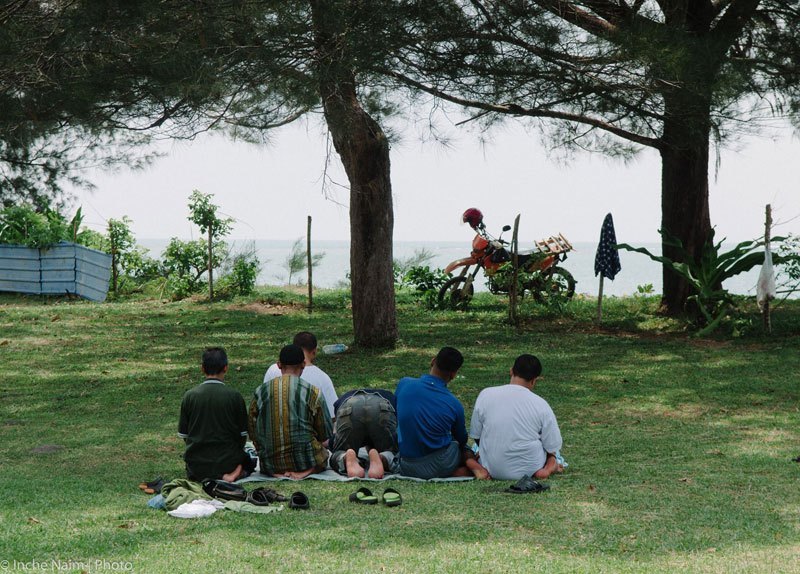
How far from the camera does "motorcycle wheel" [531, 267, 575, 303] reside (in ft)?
46.6

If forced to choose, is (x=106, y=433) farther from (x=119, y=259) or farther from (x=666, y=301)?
(x=119, y=259)

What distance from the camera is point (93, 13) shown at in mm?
7871

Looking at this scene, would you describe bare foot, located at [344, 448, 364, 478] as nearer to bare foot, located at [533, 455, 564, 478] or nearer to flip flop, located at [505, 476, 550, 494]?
flip flop, located at [505, 476, 550, 494]

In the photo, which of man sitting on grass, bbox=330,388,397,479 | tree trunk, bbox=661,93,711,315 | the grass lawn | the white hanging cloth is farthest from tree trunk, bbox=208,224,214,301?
man sitting on grass, bbox=330,388,397,479

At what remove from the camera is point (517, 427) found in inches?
220

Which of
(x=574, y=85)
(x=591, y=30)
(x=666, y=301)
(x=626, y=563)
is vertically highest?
(x=591, y=30)

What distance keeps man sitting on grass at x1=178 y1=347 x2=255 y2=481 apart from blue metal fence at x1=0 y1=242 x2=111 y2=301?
42.4 feet

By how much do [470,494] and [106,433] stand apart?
364cm

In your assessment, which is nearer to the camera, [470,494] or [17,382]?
[470,494]

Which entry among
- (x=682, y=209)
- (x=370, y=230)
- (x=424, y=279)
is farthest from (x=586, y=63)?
(x=424, y=279)

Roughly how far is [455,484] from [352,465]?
2.14ft

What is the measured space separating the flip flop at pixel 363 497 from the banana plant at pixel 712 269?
848cm

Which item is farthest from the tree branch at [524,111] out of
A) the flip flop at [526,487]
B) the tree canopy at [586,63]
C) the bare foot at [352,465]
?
the flip flop at [526,487]

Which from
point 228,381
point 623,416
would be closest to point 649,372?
point 623,416
